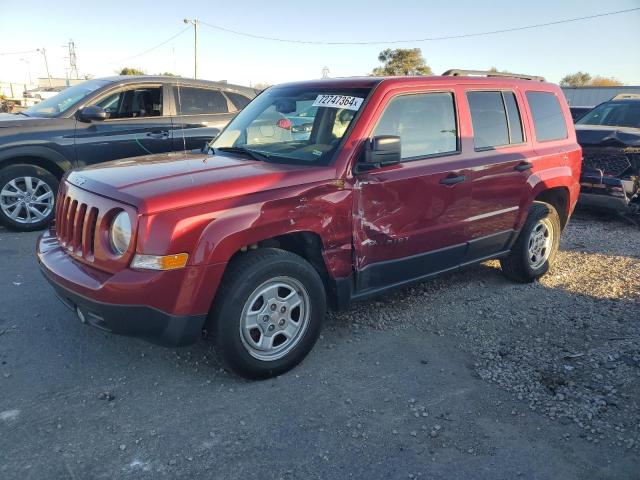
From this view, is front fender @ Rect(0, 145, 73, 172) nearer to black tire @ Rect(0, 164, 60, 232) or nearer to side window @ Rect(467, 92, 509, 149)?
black tire @ Rect(0, 164, 60, 232)

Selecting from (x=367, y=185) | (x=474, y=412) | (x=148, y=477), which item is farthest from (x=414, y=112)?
(x=148, y=477)

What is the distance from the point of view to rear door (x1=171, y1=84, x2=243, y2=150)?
24.0 ft

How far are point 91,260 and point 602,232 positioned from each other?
6.83m

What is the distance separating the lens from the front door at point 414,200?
3600 millimetres

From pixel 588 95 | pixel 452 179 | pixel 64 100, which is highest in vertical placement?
pixel 588 95

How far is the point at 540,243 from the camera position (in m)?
5.19

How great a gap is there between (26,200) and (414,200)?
505cm

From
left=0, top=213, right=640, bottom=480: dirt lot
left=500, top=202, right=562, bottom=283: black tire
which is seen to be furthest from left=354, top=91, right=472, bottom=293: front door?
left=500, top=202, right=562, bottom=283: black tire

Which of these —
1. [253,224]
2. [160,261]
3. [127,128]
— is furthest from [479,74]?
[127,128]

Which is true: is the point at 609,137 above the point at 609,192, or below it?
above

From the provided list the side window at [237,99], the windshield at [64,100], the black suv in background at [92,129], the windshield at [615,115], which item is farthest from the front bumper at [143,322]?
the windshield at [615,115]

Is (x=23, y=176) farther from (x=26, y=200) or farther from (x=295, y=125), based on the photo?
(x=295, y=125)

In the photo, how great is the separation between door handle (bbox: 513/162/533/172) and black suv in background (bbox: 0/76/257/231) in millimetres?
4472

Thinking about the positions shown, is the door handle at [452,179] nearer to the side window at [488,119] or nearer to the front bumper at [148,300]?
the side window at [488,119]
